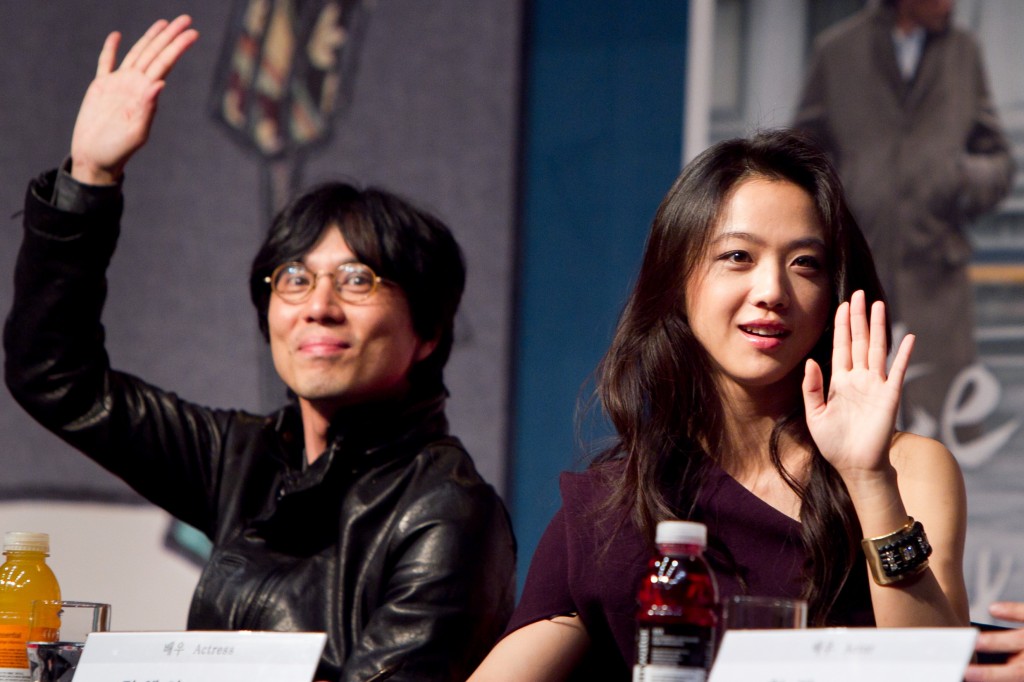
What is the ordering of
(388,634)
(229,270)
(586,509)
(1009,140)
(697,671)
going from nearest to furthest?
1. (697,671)
2. (586,509)
3. (388,634)
4. (1009,140)
5. (229,270)

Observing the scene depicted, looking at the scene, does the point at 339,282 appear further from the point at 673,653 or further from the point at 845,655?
the point at 845,655

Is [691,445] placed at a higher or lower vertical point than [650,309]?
lower

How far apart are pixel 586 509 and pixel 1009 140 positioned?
1.62 meters

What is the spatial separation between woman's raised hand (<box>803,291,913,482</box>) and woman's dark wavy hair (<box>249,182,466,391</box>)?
89 cm

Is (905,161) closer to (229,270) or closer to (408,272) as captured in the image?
(408,272)

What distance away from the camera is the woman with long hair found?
1.41 meters

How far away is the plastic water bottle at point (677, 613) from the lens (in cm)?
106

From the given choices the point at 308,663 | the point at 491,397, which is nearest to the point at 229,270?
the point at 491,397

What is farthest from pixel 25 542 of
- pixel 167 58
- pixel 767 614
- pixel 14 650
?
pixel 767 614

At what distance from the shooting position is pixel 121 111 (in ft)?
6.75

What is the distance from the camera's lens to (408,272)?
81.3 inches

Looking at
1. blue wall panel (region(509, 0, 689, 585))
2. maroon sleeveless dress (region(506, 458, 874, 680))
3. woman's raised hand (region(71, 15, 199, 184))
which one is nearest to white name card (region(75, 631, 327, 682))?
maroon sleeveless dress (region(506, 458, 874, 680))

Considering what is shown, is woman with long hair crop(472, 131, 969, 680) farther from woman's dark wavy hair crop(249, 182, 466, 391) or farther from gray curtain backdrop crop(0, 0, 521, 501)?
gray curtain backdrop crop(0, 0, 521, 501)

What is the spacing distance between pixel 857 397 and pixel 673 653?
344 mm
